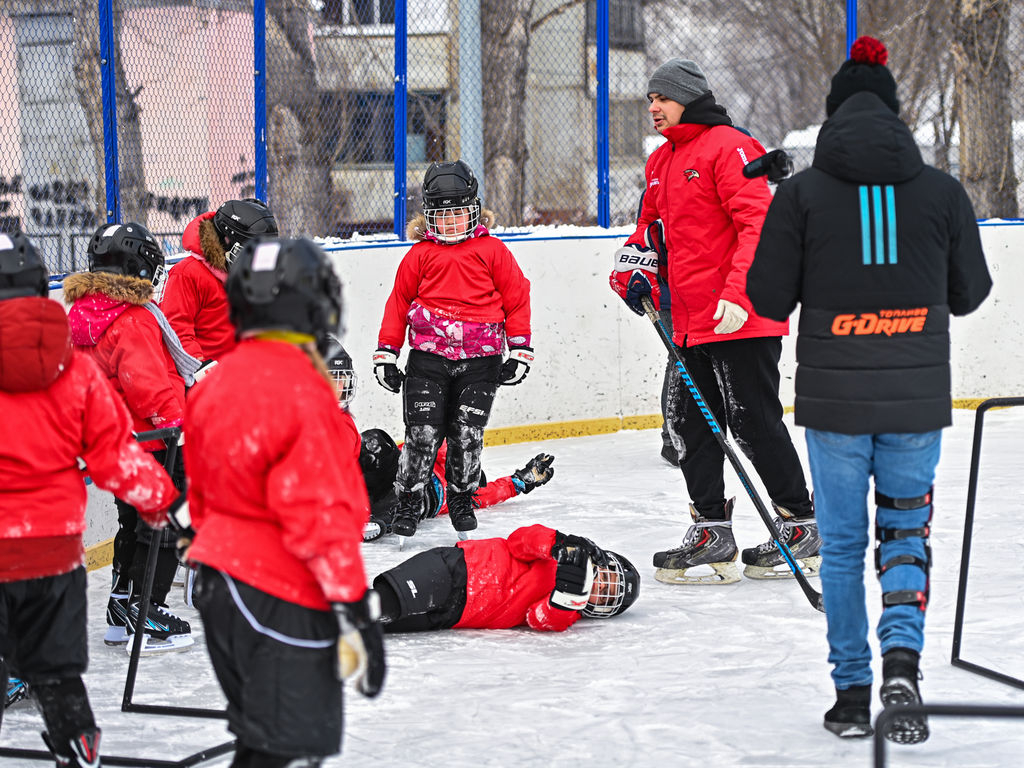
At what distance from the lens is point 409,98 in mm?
7070

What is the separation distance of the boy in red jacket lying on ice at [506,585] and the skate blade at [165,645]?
0.58 m

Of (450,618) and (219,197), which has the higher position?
(219,197)

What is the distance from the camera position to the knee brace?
2693mm

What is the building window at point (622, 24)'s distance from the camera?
7543mm

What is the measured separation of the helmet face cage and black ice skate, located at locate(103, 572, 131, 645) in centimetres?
138

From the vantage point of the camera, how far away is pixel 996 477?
5816 mm

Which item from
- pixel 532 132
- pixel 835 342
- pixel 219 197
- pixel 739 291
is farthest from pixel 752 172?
pixel 532 132

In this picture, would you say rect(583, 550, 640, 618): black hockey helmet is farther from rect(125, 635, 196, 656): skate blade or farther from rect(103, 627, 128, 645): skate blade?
rect(103, 627, 128, 645): skate blade

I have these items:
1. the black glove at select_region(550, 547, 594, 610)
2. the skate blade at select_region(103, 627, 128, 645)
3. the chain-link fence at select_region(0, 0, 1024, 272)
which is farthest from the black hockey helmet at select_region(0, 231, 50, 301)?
the chain-link fence at select_region(0, 0, 1024, 272)

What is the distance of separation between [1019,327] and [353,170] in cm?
433

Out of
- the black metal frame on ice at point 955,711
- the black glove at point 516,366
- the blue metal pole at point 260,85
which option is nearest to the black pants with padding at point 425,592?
the black glove at point 516,366

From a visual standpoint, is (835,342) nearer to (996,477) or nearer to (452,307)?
(452,307)

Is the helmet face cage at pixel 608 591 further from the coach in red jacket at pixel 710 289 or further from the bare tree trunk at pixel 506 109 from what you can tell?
the bare tree trunk at pixel 506 109

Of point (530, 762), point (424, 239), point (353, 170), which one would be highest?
point (353, 170)
